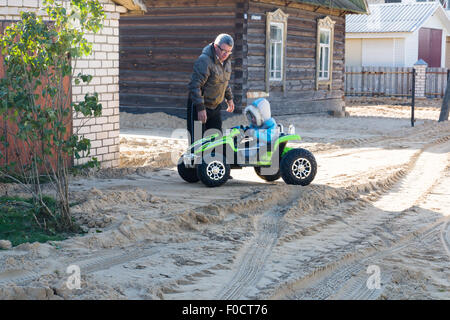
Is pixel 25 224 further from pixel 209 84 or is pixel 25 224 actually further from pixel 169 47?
pixel 169 47

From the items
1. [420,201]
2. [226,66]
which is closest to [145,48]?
[226,66]

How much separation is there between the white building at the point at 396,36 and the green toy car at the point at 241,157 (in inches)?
1001

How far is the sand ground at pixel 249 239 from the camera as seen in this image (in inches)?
197

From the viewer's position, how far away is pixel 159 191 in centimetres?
858

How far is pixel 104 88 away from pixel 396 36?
25.1 metres

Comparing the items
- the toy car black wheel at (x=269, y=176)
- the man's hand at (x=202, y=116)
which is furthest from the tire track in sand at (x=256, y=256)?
the man's hand at (x=202, y=116)

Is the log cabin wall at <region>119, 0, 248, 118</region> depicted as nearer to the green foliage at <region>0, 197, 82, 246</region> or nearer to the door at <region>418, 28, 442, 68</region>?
the green foliage at <region>0, 197, 82, 246</region>

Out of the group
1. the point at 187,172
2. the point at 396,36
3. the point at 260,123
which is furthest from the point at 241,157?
the point at 396,36

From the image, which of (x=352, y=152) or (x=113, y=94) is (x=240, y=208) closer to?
(x=113, y=94)

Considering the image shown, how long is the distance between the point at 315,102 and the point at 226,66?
12.6 m

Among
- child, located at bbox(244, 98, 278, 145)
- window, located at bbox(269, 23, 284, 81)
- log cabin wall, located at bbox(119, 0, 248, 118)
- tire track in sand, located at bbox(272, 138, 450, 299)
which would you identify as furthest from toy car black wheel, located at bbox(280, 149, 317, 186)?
window, located at bbox(269, 23, 284, 81)

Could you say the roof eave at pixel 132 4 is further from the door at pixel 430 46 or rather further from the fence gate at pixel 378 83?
the door at pixel 430 46

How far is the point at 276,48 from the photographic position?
19.0 metres

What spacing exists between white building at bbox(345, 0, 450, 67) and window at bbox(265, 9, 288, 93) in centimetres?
1537
